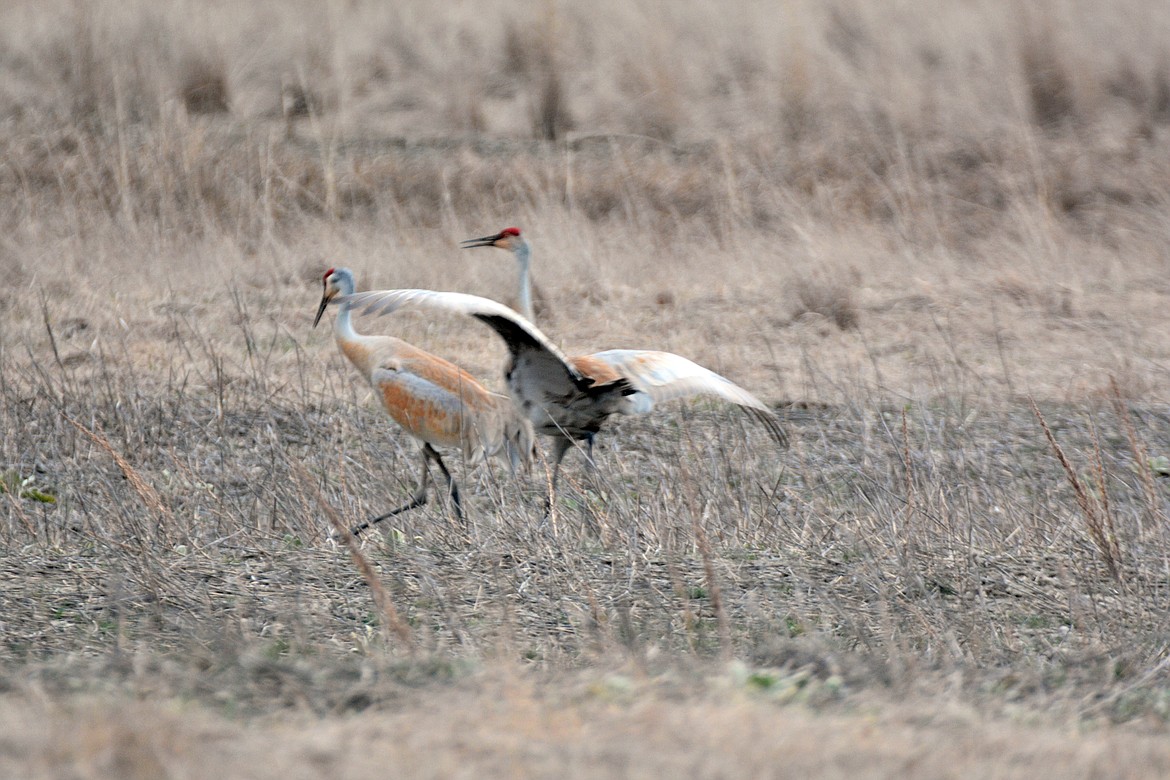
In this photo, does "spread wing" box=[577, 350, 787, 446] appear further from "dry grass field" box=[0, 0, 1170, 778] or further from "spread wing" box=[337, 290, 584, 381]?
"spread wing" box=[337, 290, 584, 381]

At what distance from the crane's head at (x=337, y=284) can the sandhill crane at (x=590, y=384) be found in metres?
1.23

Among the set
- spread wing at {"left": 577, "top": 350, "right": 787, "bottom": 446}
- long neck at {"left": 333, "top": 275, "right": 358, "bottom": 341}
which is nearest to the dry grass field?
spread wing at {"left": 577, "top": 350, "right": 787, "bottom": 446}

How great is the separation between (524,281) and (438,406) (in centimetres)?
109

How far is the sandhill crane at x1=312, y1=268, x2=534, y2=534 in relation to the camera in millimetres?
6168

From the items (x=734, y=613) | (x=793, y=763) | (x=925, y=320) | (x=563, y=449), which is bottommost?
(x=925, y=320)

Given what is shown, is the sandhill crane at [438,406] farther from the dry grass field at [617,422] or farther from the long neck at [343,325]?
the dry grass field at [617,422]

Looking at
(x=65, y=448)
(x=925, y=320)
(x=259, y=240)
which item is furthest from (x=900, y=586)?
(x=259, y=240)

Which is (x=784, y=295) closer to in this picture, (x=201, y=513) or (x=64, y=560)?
(x=201, y=513)

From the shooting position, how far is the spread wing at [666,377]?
5.69 metres

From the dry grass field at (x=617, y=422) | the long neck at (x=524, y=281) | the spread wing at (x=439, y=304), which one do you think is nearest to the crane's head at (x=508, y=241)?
the long neck at (x=524, y=281)

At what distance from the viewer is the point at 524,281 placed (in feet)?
23.0

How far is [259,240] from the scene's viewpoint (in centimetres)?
1095

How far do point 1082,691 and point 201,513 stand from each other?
3322 millimetres

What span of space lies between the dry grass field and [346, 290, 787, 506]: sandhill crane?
256 mm
